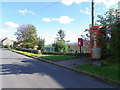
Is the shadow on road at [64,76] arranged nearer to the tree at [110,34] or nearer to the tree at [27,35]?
the tree at [110,34]

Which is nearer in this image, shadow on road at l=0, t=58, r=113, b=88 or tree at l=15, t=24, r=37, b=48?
shadow on road at l=0, t=58, r=113, b=88

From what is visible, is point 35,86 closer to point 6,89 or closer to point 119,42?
point 6,89

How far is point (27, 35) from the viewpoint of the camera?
39.0 m

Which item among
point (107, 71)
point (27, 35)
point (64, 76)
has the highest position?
point (27, 35)

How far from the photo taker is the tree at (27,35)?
1504 inches

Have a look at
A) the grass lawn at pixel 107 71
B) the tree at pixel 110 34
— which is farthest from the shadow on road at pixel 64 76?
the tree at pixel 110 34

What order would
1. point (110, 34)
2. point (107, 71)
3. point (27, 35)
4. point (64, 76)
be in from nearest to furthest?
point (64, 76) < point (107, 71) < point (110, 34) < point (27, 35)

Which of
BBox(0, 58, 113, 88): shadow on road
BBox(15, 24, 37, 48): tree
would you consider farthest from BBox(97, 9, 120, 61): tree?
BBox(15, 24, 37, 48): tree

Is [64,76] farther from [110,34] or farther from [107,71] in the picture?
[110,34]

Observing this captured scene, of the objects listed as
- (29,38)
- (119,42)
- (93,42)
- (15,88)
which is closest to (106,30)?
(93,42)

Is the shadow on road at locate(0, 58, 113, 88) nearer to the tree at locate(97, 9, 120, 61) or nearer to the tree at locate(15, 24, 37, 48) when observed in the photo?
the tree at locate(97, 9, 120, 61)

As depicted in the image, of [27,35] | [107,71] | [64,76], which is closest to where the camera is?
[64,76]

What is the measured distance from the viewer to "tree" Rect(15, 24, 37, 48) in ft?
125

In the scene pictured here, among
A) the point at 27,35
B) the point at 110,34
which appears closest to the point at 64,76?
the point at 110,34
